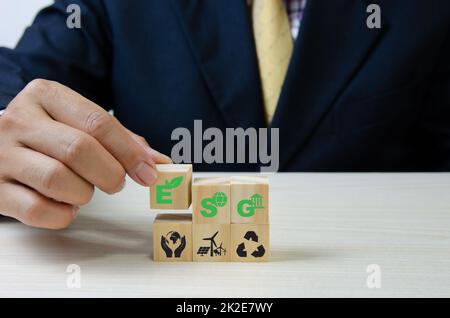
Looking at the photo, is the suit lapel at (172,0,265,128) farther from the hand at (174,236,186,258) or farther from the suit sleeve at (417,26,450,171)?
the hand at (174,236,186,258)

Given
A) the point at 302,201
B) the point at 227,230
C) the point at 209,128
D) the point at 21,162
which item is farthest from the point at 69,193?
the point at 209,128

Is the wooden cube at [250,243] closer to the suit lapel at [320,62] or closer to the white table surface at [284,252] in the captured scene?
the white table surface at [284,252]

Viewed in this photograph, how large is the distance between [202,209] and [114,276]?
0.12 metres

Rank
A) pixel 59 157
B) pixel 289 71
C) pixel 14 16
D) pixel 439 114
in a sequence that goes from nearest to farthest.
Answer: pixel 59 157
pixel 289 71
pixel 439 114
pixel 14 16

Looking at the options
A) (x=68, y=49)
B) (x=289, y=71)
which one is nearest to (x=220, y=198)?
(x=289, y=71)

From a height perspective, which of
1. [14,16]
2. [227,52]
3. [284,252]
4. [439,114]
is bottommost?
[284,252]

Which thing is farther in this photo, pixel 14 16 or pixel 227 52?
pixel 14 16

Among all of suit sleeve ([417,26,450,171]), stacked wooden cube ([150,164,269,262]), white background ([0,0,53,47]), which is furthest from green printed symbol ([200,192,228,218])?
white background ([0,0,53,47])

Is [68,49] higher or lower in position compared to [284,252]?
higher

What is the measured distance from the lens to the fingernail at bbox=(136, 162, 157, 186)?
1.95ft

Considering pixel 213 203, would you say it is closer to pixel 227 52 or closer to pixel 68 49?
pixel 227 52

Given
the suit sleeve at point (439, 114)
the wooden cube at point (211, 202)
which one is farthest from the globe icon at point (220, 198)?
the suit sleeve at point (439, 114)

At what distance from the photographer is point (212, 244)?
1.99 ft

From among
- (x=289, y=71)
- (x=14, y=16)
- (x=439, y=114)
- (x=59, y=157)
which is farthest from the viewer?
(x=14, y=16)
